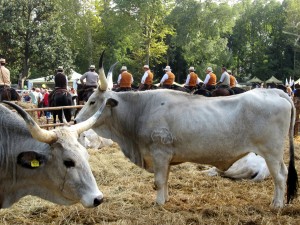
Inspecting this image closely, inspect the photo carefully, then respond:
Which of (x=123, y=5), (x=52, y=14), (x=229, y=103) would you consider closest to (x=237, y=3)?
(x=123, y=5)

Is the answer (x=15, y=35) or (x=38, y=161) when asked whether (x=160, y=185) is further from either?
(x=15, y=35)

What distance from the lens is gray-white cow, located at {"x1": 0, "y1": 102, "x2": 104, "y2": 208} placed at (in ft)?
13.1

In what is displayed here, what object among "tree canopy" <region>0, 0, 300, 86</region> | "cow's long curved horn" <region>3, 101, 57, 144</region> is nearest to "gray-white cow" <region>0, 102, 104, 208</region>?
"cow's long curved horn" <region>3, 101, 57, 144</region>

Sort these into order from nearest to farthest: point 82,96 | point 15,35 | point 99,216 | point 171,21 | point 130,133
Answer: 1. point 99,216
2. point 130,133
3. point 82,96
4. point 15,35
5. point 171,21

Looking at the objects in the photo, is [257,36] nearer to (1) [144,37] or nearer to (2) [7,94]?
(1) [144,37]

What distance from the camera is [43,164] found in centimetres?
414

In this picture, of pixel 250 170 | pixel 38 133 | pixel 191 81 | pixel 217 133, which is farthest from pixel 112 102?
pixel 191 81

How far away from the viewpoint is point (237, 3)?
46062 millimetres

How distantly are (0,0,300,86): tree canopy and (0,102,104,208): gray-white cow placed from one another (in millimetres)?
27267

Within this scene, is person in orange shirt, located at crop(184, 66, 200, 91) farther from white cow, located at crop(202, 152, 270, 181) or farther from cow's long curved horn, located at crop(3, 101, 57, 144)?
cow's long curved horn, located at crop(3, 101, 57, 144)

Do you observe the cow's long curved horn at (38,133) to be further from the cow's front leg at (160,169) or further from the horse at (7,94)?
A: the horse at (7,94)

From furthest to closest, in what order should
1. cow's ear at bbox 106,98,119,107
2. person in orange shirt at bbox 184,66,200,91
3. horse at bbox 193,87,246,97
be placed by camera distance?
person in orange shirt at bbox 184,66,200,91 < horse at bbox 193,87,246,97 < cow's ear at bbox 106,98,119,107

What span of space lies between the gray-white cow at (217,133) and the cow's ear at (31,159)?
226 centimetres

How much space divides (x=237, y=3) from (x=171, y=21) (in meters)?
7.43
